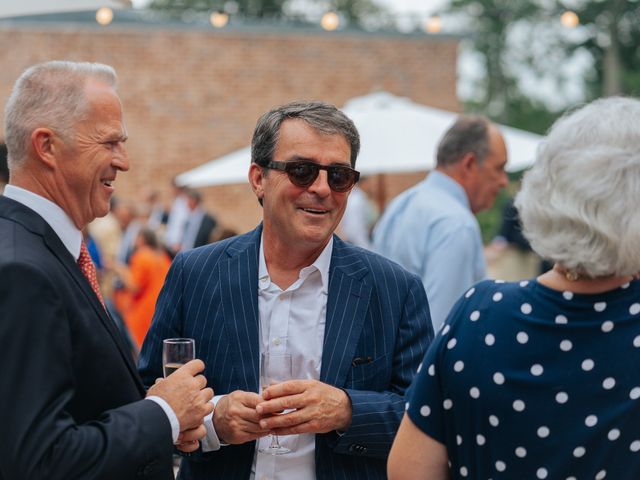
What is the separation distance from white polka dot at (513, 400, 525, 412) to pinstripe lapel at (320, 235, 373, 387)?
0.83 metres

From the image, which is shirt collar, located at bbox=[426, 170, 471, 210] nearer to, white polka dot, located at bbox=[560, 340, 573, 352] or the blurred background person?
white polka dot, located at bbox=[560, 340, 573, 352]

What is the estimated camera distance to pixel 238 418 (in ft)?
8.38

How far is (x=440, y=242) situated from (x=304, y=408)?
222 centimetres

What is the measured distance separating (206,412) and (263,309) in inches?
19.8

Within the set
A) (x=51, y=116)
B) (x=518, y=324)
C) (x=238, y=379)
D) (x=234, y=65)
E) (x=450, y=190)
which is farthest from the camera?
(x=234, y=65)

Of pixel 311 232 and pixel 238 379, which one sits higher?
pixel 311 232

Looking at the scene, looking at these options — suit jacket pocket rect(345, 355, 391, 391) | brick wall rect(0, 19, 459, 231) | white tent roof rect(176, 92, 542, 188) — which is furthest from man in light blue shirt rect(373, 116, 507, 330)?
brick wall rect(0, 19, 459, 231)

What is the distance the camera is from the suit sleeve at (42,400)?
197 centimetres

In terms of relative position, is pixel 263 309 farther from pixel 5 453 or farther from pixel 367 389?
pixel 5 453

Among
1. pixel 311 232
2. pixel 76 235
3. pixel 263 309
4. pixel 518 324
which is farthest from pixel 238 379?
pixel 518 324

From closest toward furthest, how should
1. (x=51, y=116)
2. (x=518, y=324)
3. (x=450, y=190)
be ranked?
1. (x=518, y=324)
2. (x=51, y=116)
3. (x=450, y=190)

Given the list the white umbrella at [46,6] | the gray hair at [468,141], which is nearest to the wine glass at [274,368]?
the white umbrella at [46,6]

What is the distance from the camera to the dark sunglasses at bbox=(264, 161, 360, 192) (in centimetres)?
278

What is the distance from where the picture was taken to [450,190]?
16.1 ft
